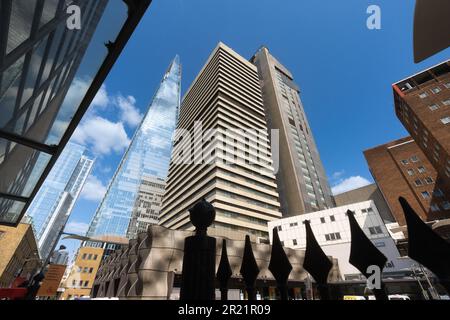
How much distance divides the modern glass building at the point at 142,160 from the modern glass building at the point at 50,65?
114109 millimetres

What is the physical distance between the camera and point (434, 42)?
3.12 m

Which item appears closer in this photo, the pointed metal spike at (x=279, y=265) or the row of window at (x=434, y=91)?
the pointed metal spike at (x=279, y=265)

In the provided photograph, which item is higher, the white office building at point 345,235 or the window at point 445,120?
the window at point 445,120

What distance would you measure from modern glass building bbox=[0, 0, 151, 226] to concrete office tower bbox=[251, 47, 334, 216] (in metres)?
49.8

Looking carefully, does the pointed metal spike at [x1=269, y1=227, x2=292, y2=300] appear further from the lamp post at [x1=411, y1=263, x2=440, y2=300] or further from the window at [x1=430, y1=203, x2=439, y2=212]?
the window at [x1=430, y1=203, x2=439, y2=212]

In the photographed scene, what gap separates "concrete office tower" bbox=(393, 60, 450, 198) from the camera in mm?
37500

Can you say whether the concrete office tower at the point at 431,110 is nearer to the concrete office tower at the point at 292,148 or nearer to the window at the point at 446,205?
the window at the point at 446,205

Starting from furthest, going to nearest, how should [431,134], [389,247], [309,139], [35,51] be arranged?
1. [309,139]
2. [431,134]
3. [389,247]
4. [35,51]

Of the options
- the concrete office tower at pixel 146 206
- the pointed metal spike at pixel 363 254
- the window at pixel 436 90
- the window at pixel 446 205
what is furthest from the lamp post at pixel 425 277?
the concrete office tower at pixel 146 206

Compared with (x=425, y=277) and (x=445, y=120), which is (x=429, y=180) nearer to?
(x=445, y=120)

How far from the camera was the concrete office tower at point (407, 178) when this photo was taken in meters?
44.0
